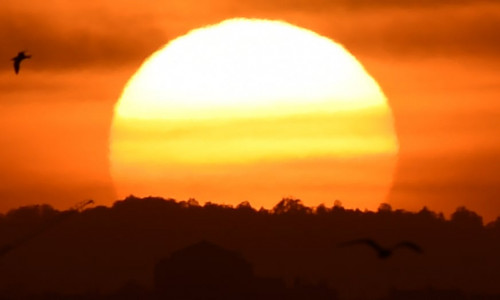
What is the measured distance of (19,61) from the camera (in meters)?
171

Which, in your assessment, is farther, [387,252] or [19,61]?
[19,61]

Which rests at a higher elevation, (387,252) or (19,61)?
(19,61)

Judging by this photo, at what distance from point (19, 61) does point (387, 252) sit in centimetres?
3435

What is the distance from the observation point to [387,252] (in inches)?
6275
